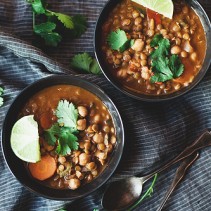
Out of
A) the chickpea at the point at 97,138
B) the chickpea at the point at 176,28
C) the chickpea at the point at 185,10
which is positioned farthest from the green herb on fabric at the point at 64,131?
the chickpea at the point at 185,10

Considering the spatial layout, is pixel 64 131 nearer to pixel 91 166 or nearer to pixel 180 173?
pixel 91 166

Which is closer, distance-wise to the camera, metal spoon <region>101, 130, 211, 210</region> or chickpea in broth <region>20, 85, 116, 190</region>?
chickpea in broth <region>20, 85, 116, 190</region>

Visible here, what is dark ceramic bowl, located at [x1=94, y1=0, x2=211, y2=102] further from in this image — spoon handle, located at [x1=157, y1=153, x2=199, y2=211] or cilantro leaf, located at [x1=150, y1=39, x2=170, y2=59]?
spoon handle, located at [x1=157, y1=153, x2=199, y2=211]

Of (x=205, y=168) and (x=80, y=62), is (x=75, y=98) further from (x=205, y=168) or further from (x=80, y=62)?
(x=205, y=168)

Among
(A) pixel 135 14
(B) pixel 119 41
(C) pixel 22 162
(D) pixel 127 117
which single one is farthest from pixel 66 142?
(A) pixel 135 14

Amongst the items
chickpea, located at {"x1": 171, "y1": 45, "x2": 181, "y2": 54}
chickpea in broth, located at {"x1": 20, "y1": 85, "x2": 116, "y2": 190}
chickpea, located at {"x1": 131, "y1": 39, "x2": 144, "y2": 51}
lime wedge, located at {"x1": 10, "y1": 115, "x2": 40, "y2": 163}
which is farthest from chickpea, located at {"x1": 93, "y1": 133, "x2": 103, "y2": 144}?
chickpea, located at {"x1": 171, "y1": 45, "x2": 181, "y2": 54}

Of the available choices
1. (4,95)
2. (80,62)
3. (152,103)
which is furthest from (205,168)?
(4,95)
